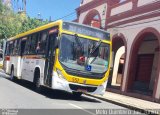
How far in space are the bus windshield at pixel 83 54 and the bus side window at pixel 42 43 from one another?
6.58 feet

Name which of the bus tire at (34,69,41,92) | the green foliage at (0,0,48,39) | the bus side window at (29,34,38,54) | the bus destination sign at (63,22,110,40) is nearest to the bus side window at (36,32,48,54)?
the bus side window at (29,34,38,54)

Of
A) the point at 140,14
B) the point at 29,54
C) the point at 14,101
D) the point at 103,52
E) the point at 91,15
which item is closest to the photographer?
the point at 14,101

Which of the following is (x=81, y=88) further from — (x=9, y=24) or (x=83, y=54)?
(x=9, y=24)

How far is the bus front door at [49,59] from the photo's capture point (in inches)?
597

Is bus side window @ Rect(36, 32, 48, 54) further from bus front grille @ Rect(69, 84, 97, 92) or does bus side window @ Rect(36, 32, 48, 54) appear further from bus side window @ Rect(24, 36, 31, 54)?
bus front grille @ Rect(69, 84, 97, 92)

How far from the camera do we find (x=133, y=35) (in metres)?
23.2

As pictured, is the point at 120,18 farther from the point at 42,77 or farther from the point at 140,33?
the point at 42,77

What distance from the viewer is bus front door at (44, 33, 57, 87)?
597 inches

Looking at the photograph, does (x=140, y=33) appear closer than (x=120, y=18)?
Yes

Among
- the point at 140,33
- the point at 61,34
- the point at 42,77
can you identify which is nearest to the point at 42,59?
the point at 42,77

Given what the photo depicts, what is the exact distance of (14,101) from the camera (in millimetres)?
12438

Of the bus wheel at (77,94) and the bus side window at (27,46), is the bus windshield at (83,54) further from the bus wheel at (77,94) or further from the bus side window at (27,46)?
the bus side window at (27,46)

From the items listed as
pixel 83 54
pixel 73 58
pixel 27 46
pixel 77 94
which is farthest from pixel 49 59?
pixel 27 46

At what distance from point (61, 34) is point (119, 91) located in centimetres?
1030
